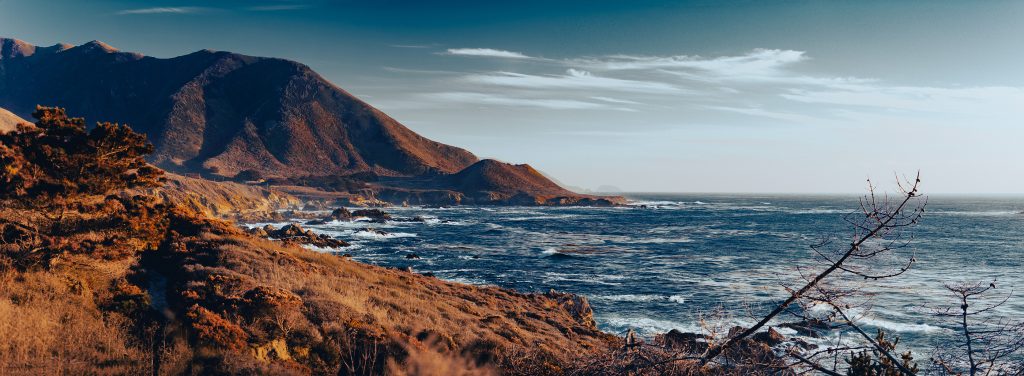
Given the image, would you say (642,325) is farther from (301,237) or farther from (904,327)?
(301,237)

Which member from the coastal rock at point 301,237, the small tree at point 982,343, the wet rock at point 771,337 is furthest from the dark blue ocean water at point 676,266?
the small tree at point 982,343

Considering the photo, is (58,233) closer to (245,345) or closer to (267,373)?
(245,345)

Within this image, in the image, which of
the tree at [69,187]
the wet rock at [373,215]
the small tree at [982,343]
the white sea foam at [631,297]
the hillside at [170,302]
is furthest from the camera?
the wet rock at [373,215]

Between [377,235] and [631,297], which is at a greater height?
[631,297]

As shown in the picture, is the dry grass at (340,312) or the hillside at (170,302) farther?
the dry grass at (340,312)

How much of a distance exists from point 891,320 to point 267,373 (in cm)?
2470

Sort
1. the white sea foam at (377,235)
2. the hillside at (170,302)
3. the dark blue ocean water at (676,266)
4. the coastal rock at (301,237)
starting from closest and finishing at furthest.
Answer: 1. the hillside at (170,302)
2. the dark blue ocean water at (676,266)
3. the coastal rock at (301,237)
4. the white sea foam at (377,235)

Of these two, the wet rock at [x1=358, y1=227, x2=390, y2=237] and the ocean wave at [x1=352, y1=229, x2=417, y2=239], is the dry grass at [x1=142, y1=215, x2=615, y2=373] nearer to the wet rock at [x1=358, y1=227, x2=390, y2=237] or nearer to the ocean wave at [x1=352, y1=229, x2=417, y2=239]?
the ocean wave at [x1=352, y1=229, x2=417, y2=239]

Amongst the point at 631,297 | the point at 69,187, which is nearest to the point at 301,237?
the point at 631,297

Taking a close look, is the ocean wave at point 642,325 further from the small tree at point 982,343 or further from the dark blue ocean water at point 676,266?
the small tree at point 982,343

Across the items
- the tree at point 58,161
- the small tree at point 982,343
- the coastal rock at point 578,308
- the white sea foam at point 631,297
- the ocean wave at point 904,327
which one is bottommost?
the white sea foam at point 631,297

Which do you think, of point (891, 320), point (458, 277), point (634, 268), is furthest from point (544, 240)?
point (891, 320)

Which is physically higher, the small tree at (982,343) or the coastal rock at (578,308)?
the small tree at (982,343)

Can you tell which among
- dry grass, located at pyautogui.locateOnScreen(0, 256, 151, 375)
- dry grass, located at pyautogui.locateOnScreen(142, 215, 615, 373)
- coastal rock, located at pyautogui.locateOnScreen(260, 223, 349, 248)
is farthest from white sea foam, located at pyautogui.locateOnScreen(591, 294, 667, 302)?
coastal rock, located at pyautogui.locateOnScreen(260, 223, 349, 248)
